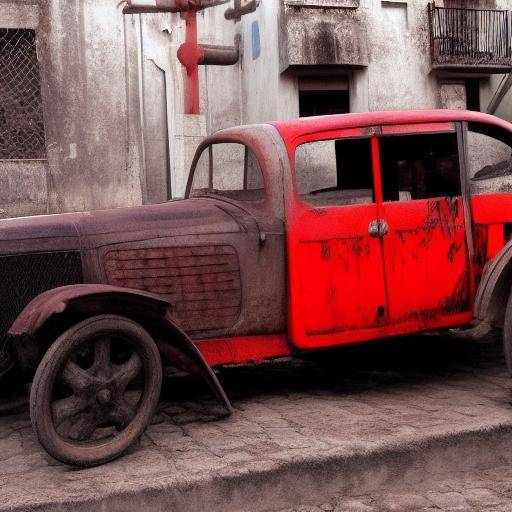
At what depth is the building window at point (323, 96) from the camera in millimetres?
16000

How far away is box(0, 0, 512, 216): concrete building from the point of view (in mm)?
13125

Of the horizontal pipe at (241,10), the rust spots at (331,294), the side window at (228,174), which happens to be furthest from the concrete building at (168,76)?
the rust spots at (331,294)

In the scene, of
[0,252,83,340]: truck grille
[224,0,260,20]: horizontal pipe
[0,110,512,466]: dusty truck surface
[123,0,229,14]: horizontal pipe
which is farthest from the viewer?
[224,0,260,20]: horizontal pipe

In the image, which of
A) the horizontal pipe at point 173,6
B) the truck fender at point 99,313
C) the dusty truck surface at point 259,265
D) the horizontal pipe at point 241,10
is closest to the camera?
the truck fender at point 99,313

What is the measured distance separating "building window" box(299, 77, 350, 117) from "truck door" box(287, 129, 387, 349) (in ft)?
37.2

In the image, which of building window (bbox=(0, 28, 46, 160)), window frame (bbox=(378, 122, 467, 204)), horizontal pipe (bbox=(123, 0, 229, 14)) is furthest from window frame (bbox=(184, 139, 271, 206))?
building window (bbox=(0, 28, 46, 160))

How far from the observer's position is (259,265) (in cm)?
454

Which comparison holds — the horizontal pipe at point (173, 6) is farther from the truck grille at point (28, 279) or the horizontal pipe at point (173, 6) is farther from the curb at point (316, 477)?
the curb at point (316, 477)

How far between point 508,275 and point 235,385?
180 centimetres

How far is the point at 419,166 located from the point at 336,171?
55 cm

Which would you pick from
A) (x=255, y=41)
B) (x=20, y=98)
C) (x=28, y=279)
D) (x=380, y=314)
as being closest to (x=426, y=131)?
(x=380, y=314)

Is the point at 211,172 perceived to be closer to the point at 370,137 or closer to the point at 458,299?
the point at 370,137

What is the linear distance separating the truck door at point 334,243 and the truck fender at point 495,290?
1.78ft

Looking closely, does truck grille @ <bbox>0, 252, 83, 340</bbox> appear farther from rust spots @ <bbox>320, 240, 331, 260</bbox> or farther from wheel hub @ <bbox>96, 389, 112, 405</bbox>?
rust spots @ <bbox>320, 240, 331, 260</bbox>
